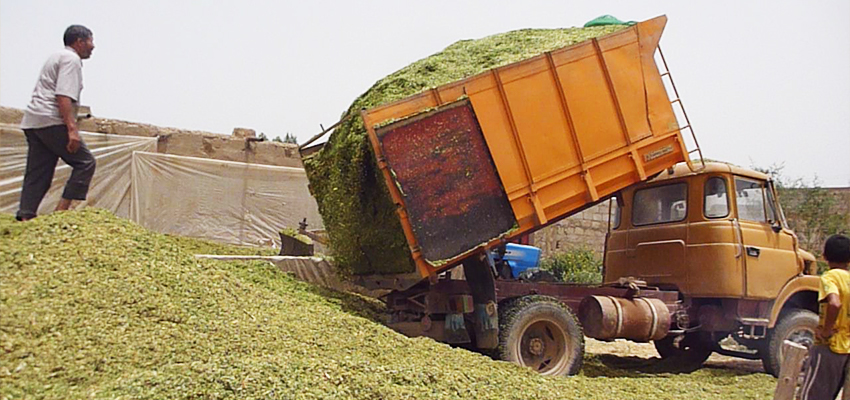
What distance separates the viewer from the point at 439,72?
6879 mm

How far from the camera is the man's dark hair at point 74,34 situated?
227 inches

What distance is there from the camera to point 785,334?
851 centimetres

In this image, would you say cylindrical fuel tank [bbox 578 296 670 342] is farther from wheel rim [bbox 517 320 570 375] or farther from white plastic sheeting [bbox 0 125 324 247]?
white plastic sheeting [bbox 0 125 324 247]

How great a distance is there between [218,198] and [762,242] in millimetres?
9409

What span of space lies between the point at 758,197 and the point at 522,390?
5.13 meters

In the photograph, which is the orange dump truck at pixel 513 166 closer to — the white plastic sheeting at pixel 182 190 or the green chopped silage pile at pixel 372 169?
the green chopped silage pile at pixel 372 169

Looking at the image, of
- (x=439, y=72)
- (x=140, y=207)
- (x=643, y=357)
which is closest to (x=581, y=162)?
(x=439, y=72)

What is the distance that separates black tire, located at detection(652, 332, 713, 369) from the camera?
9094 millimetres

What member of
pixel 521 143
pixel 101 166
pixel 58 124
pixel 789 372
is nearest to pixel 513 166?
pixel 521 143

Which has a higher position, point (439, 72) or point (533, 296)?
point (439, 72)

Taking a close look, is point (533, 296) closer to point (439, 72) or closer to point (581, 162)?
point (581, 162)

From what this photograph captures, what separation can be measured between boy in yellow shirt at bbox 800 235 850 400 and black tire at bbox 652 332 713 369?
3.83 meters

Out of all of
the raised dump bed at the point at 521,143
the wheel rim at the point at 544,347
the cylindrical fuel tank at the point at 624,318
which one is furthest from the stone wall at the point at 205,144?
the wheel rim at the point at 544,347

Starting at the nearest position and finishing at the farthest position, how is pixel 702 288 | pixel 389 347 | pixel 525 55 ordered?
pixel 389 347 < pixel 525 55 < pixel 702 288
